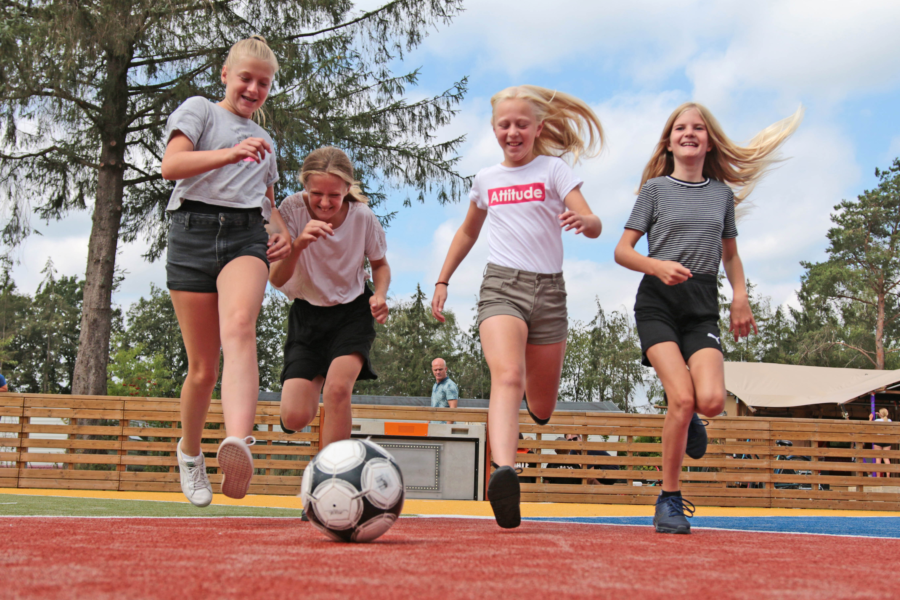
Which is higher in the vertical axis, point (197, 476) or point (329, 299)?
point (329, 299)

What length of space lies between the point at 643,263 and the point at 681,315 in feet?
1.21

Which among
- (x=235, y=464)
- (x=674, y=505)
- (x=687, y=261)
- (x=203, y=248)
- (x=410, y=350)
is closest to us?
(x=235, y=464)

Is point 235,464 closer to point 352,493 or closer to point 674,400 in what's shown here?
point 352,493

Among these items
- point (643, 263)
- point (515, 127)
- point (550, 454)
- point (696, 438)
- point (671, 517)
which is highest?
point (515, 127)

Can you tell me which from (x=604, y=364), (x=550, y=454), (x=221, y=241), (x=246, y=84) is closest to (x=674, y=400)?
(x=221, y=241)

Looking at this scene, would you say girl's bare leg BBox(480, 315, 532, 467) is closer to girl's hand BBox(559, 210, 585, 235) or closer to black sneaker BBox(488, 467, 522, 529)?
black sneaker BBox(488, 467, 522, 529)

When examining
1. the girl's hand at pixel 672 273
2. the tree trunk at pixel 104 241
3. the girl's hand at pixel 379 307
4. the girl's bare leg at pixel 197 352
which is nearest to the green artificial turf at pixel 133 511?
the girl's bare leg at pixel 197 352

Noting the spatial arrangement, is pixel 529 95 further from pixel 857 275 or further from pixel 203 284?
pixel 857 275

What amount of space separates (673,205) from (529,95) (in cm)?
103

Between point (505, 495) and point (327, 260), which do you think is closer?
point (505, 495)

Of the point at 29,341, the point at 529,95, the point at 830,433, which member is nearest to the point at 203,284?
the point at 529,95

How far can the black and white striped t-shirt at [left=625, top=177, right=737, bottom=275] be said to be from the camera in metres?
4.22

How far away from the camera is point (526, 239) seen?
4.06m

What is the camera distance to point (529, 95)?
4219 mm
